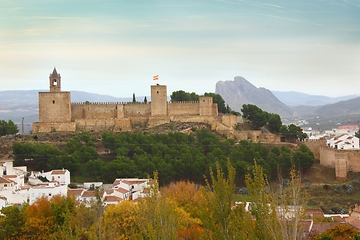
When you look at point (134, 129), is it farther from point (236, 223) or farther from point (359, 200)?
→ point (236, 223)

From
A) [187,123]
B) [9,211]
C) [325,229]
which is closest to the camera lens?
[325,229]

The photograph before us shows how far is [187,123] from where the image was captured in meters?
49.0

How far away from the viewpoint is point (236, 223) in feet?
52.9

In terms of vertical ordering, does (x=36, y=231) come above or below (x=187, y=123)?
below

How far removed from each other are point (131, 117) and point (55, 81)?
6546 millimetres

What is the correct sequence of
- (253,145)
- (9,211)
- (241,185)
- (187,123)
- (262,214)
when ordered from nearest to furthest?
(262,214) < (9,211) < (241,185) < (253,145) < (187,123)

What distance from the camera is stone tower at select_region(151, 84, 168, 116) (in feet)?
Answer: 163

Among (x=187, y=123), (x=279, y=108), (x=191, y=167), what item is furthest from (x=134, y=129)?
(x=279, y=108)

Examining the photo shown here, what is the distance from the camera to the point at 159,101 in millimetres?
49719

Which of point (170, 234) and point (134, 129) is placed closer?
point (170, 234)

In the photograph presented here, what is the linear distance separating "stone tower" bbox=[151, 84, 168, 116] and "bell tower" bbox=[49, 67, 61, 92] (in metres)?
7.38

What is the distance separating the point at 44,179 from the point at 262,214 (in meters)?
24.7

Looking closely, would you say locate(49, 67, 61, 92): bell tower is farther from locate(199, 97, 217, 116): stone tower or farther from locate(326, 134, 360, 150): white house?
locate(326, 134, 360, 150): white house

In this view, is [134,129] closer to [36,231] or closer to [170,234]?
[36,231]
